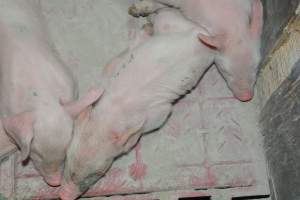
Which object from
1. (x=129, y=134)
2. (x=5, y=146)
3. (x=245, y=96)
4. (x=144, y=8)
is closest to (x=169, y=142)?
(x=129, y=134)

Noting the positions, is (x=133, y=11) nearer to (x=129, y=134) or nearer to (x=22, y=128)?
(x=129, y=134)

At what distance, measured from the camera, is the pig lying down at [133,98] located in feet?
9.08

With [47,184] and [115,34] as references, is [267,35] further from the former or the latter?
[47,184]

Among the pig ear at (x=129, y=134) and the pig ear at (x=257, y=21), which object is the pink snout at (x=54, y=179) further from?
the pig ear at (x=257, y=21)

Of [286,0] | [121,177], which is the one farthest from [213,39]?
[121,177]

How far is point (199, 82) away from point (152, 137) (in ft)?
1.44

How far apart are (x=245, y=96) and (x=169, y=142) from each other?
51 cm

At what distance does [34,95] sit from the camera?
9.11ft

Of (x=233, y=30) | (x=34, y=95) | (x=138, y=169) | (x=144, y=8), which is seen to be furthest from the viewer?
(x=144, y=8)

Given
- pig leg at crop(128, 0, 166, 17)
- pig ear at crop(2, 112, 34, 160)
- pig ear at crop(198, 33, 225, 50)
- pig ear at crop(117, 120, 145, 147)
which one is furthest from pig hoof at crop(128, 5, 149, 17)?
pig ear at crop(2, 112, 34, 160)

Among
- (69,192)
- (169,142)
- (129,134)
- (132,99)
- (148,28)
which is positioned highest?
(148,28)

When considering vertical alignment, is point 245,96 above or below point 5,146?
above

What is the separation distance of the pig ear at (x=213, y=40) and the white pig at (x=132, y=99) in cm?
5

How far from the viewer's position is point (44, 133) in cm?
272
